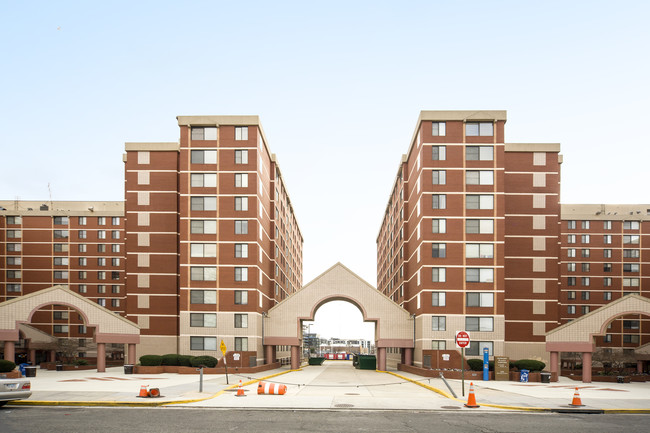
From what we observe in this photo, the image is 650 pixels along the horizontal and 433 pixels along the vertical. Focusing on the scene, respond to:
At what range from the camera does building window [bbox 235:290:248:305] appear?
65.0 m

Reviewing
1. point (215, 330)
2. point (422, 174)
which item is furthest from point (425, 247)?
point (215, 330)

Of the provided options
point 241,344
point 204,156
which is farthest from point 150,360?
point 204,156

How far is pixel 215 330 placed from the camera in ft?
210

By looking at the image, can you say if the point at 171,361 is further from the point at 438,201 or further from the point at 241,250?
the point at 438,201

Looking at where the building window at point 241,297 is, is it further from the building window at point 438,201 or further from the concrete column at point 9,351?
the concrete column at point 9,351

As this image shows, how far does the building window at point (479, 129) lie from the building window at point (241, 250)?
24.3 metres

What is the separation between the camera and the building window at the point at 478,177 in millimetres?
62594

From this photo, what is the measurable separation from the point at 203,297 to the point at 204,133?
1632 centimetres

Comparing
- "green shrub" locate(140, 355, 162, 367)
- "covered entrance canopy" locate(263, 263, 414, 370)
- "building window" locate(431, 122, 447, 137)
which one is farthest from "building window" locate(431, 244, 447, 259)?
"green shrub" locate(140, 355, 162, 367)

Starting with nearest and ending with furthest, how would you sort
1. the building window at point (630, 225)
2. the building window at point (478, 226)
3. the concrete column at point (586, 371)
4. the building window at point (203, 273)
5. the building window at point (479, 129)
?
1. the concrete column at point (586, 371)
2. the building window at point (478, 226)
3. the building window at point (479, 129)
4. the building window at point (203, 273)
5. the building window at point (630, 225)

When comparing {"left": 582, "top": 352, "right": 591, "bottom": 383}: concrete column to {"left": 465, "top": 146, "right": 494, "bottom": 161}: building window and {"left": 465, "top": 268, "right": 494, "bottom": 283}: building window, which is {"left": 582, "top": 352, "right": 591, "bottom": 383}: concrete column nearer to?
{"left": 465, "top": 268, "right": 494, "bottom": 283}: building window

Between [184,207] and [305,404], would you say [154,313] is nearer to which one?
[184,207]

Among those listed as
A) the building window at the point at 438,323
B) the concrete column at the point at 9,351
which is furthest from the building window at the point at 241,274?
the concrete column at the point at 9,351

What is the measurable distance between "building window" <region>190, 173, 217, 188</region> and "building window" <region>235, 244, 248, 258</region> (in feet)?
21.5
